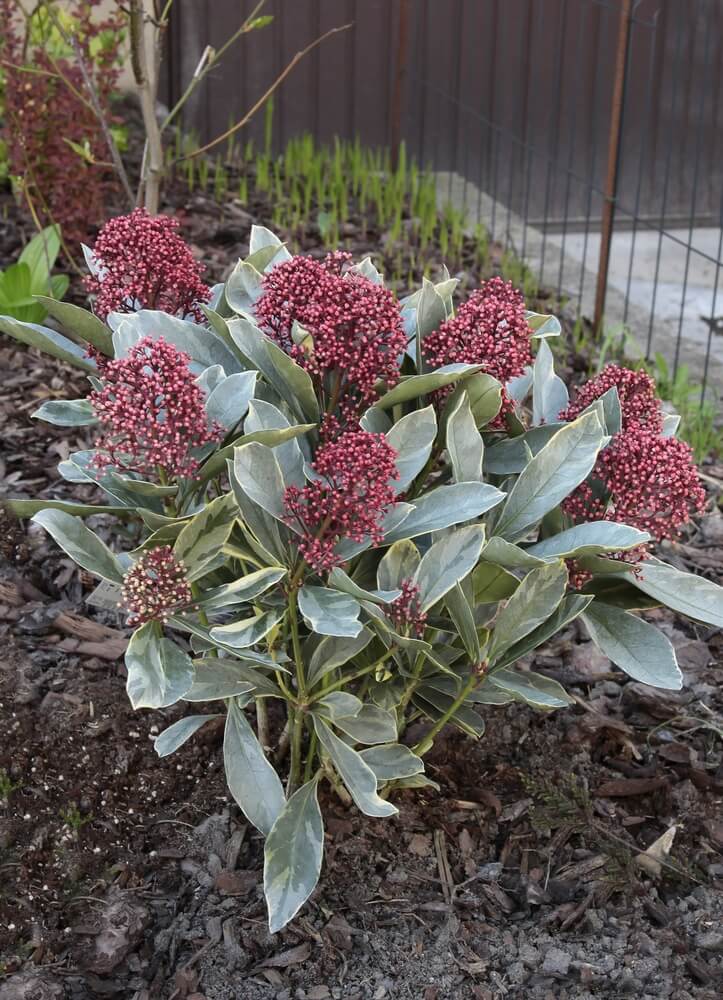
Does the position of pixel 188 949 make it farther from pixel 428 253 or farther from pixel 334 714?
pixel 428 253

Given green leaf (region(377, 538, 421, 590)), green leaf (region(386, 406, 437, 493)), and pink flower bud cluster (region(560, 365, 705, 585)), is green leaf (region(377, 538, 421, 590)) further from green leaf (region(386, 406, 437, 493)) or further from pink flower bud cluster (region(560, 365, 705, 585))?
pink flower bud cluster (region(560, 365, 705, 585))

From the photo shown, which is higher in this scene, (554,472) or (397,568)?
(554,472)

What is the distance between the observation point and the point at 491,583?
73.2 inches

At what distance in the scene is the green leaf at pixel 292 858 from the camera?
171 cm

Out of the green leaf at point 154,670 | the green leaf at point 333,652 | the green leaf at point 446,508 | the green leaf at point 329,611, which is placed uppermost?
the green leaf at point 446,508

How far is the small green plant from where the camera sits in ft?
11.0

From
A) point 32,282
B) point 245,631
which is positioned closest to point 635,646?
point 245,631

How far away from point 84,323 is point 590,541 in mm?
845

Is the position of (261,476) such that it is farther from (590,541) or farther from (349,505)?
(590,541)

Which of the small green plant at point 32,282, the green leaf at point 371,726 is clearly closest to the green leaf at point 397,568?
the green leaf at point 371,726

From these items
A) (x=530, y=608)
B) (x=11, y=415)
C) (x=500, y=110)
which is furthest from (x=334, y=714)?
(x=500, y=110)

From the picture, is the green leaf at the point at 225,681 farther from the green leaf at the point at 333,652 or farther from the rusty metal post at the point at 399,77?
the rusty metal post at the point at 399,77

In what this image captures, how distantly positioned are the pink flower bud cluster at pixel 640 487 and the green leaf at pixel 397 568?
0.25 meters

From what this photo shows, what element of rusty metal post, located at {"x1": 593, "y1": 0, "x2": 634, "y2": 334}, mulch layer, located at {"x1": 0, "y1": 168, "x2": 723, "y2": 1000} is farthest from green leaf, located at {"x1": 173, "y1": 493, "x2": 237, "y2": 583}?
rusty metal post, located at {"x1": 593, "y1": 0, "x2": 634, "y2": 334}
